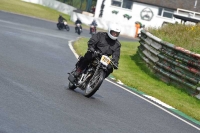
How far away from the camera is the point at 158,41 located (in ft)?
68.2

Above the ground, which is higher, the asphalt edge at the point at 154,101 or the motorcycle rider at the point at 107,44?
the motorcycle rider at the point at 107,44

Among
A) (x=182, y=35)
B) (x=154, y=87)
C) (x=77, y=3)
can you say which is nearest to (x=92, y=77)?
(x=154, y=87)

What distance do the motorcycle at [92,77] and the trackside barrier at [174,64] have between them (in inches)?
183

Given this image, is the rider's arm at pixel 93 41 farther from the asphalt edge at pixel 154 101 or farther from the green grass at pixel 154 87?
the green grass at pixel 154 87

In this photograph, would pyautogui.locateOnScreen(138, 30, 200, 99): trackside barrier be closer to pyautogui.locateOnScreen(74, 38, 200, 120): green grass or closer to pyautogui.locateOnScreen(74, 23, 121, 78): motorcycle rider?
pyautogui.locateOnScreen(74, 38, 200, 120): green grass

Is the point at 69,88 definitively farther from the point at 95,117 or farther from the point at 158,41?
the point at 158,41

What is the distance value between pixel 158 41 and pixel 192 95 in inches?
170

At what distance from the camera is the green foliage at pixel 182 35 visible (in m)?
21.1

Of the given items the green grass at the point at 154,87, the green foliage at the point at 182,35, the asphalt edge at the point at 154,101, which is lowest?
the green grass at the point at 154,87

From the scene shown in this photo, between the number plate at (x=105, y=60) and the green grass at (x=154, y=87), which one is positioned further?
the green grass at (x=154, y=87)

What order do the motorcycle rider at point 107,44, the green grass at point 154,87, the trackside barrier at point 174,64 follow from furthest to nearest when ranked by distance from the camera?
1. the trackside barrier at point 174,64
2. the green grass at point 154,87
3. the motorcycle rider at point 107,44

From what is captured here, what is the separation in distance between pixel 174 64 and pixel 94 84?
6575 mm

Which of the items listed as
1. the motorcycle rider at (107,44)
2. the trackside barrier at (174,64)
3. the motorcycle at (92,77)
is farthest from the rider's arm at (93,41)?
the trackside barrier at (174,64)

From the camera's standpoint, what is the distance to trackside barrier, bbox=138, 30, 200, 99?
56.3 ft
